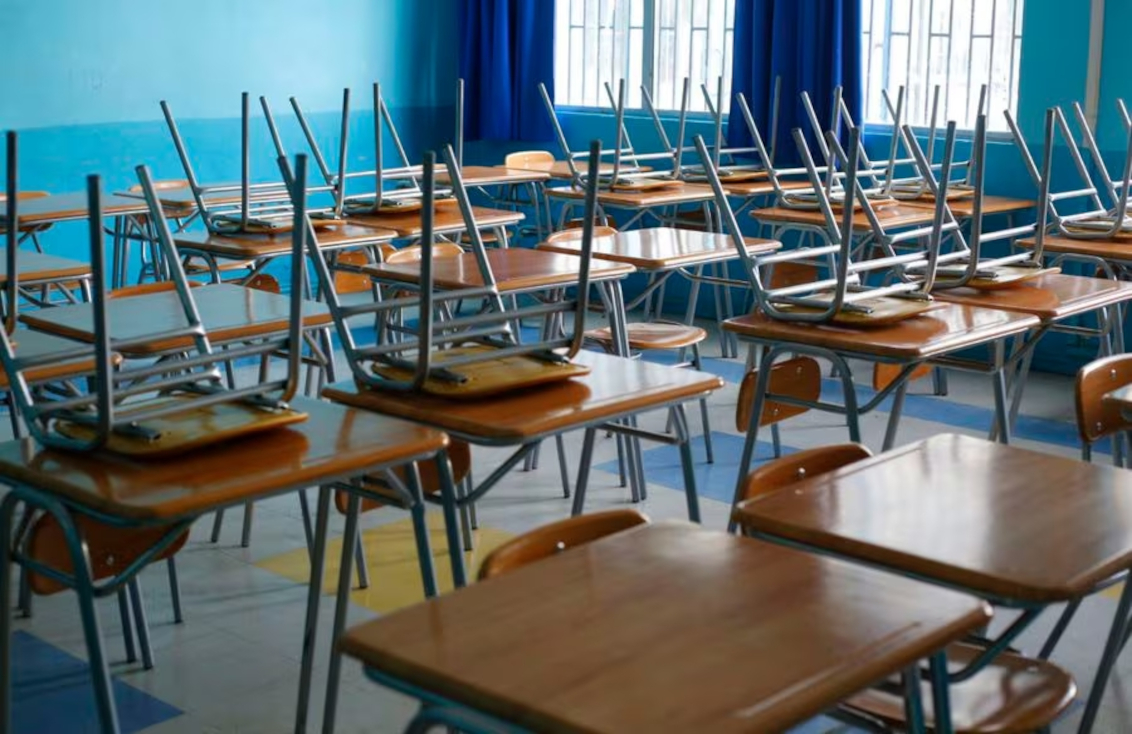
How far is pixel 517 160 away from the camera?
6.60 m

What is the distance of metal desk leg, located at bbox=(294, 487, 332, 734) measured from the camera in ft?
7.85

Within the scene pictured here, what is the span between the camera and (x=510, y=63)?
7.62 m

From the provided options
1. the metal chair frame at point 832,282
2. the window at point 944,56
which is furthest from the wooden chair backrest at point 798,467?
the window at point 944,56

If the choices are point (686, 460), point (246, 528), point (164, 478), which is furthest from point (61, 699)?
point (686, 460)

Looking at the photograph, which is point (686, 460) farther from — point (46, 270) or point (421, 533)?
point (46, 270)

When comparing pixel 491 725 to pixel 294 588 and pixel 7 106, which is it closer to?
pixel 294 588

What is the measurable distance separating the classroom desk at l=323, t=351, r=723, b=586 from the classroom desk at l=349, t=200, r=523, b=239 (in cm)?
185

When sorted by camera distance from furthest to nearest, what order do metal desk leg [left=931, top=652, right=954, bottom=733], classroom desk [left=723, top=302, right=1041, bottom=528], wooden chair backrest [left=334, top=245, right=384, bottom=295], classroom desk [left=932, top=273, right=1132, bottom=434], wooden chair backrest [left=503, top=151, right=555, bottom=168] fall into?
wooden chair backrest [left=503, top=151, right=555, bottom=168]
wooden chair backrest [left=334, top=245, right=384, bottom=295]
classroom desk [left=932, top=273, right=1132, bottom=434]
classroom desk [left=723, top=302, right=1041, bottom=528]
metal desk leg [left=931, top=652, right=954, bottom=733]

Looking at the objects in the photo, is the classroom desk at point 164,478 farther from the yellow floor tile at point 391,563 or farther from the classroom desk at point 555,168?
the classroom desk at point 555,168

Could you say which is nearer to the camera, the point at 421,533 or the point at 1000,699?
the point at 1000,699

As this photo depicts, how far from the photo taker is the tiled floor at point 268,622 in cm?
277

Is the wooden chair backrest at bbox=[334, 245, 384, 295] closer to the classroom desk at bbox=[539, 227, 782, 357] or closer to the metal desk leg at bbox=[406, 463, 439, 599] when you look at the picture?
the classroom desk at bbox=[539, 227, 782, 357]

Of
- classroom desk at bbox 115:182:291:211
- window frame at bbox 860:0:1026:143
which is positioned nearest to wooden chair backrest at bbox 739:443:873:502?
classroom desk at bbox 115:182:291:211

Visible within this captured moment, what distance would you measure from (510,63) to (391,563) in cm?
451
